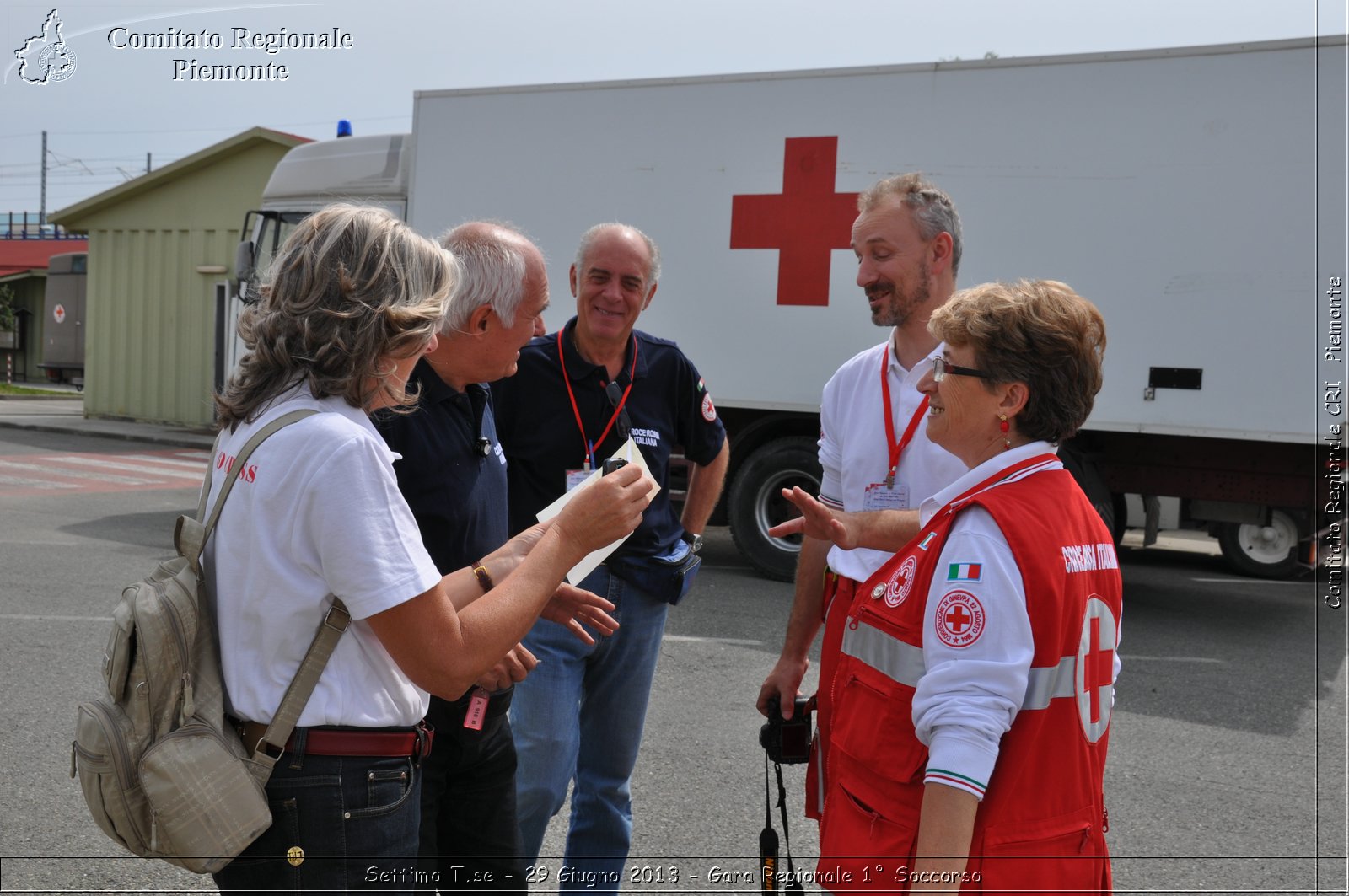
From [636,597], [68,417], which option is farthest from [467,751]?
[68,417]

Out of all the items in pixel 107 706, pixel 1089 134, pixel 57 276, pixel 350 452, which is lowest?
pixel 107 706

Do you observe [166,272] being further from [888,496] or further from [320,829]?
[320,829]

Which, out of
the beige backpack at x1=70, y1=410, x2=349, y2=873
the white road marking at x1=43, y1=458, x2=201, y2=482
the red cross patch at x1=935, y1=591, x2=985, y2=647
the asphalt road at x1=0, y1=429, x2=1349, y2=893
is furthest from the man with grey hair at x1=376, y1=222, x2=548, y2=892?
the white road marking at x1=43, y1=458, x2=201, y2=482

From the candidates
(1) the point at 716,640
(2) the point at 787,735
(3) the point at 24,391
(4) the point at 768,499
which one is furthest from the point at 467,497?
(3) the point at 24,391

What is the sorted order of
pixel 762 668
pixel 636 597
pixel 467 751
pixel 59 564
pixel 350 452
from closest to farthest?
1. pixel 350 452
2. pixel 467 751
3. pixel 636 597
4. pixel 762 668
5. pixel 59 564

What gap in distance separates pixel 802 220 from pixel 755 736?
434 centimetres

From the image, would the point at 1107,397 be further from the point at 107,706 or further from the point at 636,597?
the point at 107,706

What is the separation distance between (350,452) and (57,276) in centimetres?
3397

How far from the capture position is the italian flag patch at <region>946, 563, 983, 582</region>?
1632 mm

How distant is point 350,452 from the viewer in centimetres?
155

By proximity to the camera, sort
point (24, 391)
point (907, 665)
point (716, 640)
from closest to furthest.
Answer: point (907, 665)
point (716, 640)
point (24, 391)

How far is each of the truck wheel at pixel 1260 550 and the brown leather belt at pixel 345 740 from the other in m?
9.09

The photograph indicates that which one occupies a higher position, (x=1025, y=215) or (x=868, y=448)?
(x=1025, y=215)

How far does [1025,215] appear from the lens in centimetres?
740
